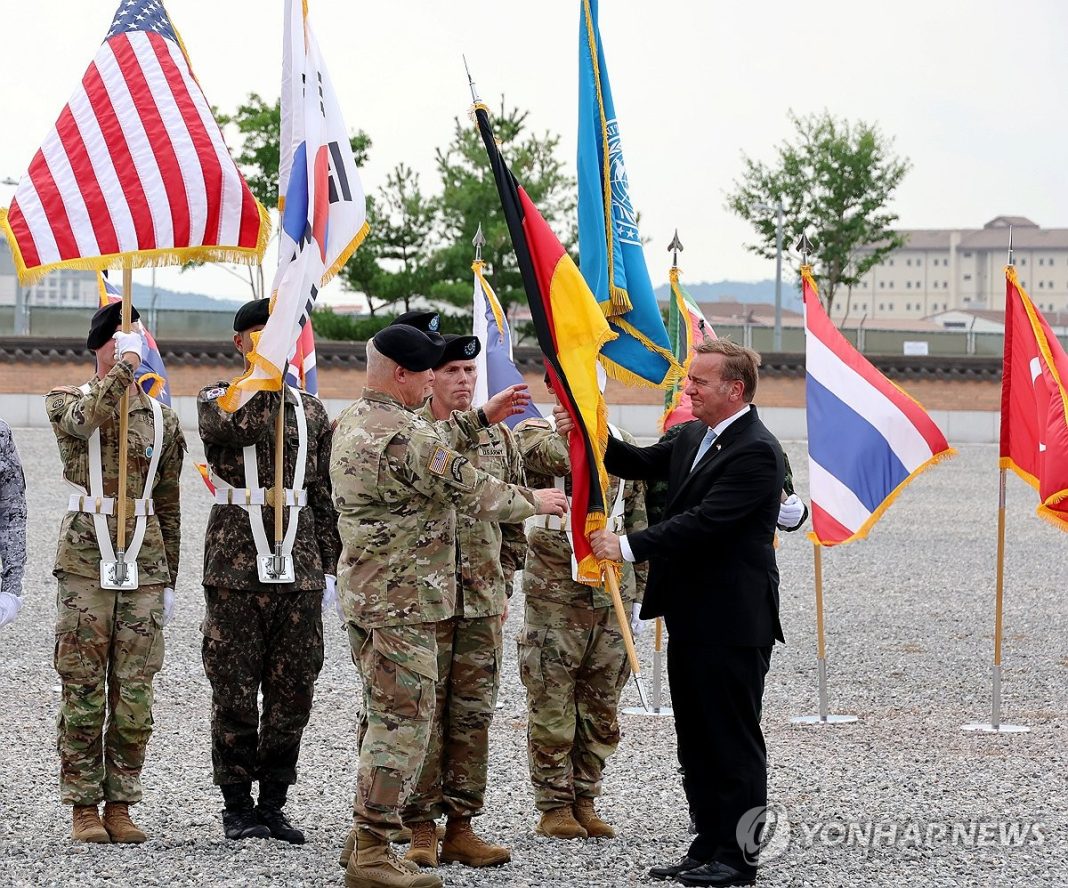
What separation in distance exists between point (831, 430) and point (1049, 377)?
1211 mm

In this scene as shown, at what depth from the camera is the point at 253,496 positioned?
560 cm

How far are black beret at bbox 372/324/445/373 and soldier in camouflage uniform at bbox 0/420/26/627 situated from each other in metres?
1.58

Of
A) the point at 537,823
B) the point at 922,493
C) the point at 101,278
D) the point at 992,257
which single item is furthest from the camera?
the point at 992,257

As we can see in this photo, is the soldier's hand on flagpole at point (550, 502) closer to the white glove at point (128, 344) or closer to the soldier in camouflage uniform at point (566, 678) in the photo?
the soldier in camouflage uniform at point (566, 678)

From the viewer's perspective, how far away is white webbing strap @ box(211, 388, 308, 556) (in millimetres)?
5547

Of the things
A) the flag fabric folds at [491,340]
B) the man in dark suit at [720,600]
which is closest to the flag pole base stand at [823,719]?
the flag fabric folds at [491,340]

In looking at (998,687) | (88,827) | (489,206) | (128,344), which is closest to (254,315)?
(128,344)

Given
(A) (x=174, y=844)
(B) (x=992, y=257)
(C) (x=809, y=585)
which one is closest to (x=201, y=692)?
(A) (x=174, y=844)

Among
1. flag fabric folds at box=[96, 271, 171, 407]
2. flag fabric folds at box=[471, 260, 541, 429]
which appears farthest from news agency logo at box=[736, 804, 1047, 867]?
flag fabric folds at box=[471, 260, 541, 429]

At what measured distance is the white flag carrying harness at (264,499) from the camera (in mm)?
5508

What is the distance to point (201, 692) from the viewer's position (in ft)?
28.2

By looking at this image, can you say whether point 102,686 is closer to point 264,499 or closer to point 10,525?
point 10,525

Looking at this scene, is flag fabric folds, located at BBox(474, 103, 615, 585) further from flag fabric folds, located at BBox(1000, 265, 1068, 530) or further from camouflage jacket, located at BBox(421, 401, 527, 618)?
flag fabric folds, located at BBox(1000, 265, 1068, 530)

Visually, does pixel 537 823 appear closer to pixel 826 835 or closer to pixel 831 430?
pixel 826 835
